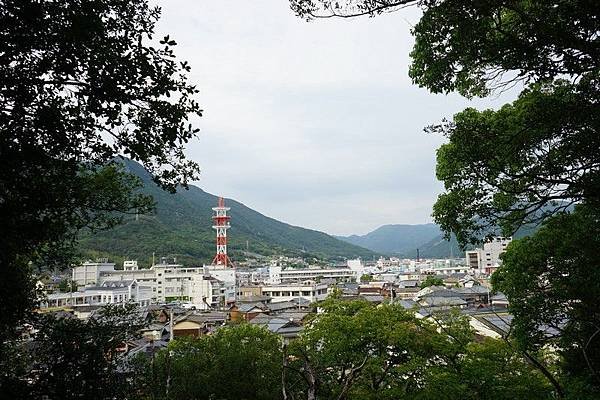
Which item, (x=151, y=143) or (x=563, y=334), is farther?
(x=563, y=334)

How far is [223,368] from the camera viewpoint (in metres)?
10.8

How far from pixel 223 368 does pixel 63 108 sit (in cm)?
869

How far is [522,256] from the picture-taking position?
5.84 m

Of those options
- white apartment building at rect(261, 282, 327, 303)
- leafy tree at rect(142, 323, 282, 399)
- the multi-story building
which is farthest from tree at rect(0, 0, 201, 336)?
the multi-story building

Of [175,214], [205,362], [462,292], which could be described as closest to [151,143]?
[205,362]

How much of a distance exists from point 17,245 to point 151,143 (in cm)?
142

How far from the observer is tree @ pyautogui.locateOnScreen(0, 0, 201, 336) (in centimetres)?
332

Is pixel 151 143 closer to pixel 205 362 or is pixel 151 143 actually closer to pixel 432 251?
pixel 205 362

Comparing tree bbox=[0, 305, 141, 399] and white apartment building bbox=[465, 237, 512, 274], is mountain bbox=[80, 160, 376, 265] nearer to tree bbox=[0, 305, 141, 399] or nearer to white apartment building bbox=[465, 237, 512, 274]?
tree bbox=[0, 305, 141, 399]

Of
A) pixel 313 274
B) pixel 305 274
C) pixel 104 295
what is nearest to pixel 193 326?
pixel 104 295

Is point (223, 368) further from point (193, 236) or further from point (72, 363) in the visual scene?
point (193, 236)

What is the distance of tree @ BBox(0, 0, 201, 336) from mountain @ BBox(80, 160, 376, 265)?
35.4 ft

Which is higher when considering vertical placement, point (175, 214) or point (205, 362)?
point (175, 214)

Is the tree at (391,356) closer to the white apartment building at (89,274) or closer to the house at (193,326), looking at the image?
the house at (193,326)
